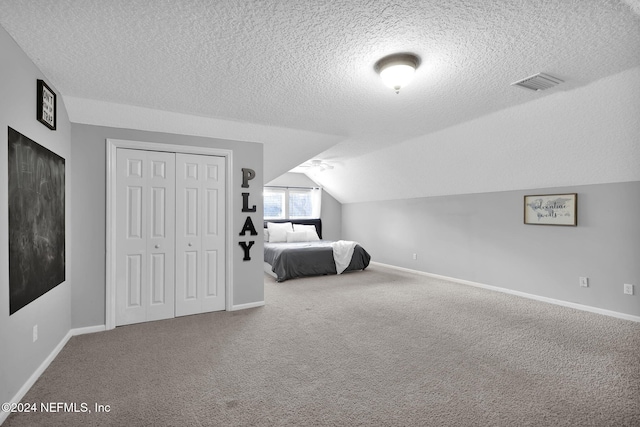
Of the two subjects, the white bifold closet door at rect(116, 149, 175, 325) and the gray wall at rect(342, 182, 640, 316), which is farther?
the gray wall at rect(342, 182, 640, 316)

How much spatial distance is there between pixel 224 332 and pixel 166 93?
2350 millimetres

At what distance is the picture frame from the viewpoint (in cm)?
390

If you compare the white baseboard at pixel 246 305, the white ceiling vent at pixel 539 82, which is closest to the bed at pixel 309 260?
the white baseboard at pixel 246 305

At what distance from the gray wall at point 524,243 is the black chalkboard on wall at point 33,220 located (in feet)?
17.3

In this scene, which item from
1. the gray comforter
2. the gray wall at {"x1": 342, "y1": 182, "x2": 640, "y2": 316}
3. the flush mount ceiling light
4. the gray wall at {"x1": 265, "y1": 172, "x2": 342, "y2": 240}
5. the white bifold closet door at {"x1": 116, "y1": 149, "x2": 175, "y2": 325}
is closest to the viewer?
the flush mount ceiling light

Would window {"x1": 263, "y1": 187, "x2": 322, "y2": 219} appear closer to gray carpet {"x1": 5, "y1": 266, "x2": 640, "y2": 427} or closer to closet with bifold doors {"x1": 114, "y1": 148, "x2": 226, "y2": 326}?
closet with bifold doors {"x1": 114, "y1": 148, "x2": 226, "y2": 326}

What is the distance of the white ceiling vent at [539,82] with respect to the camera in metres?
2.67

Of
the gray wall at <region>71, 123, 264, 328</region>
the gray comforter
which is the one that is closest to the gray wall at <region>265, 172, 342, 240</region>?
the gray comforter

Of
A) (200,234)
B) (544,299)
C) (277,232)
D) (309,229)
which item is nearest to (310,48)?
(200,234)

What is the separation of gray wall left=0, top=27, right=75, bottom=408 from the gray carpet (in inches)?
7.7

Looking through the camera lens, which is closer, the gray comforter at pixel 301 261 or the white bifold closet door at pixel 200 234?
the white bifold closet door at pixel 200 234

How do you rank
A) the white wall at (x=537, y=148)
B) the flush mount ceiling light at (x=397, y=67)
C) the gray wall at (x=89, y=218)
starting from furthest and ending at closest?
the gray wall at (x=89, y=218) → the white wall at (x=537, y=148) → the flush mount ceiling light at (x=397, y=67)

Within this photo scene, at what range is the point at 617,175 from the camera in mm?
3482

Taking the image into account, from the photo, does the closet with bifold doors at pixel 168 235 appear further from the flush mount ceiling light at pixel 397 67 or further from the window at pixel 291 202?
the window at pixel 291 202
